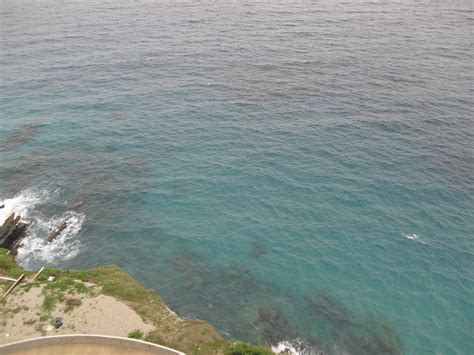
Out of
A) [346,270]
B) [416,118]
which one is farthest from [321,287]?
[416,118]

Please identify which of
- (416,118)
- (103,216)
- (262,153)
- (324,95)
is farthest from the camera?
(324,95)

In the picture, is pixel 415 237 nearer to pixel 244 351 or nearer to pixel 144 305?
pixel 244 351

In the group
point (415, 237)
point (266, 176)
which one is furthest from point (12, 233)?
point (415, 237)

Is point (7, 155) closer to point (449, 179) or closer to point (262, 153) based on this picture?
point (262, 153)

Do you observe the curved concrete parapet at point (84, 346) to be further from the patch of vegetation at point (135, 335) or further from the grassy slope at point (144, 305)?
the grassy slope at point (144, 305)

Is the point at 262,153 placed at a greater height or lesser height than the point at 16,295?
lesser
